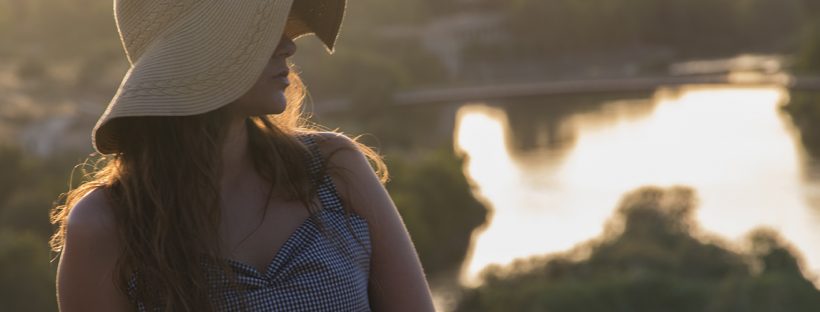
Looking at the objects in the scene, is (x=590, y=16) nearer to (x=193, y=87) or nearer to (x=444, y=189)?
(x=444, y=189)

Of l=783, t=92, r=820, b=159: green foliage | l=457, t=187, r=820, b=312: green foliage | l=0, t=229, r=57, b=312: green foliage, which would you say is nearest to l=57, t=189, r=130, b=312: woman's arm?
l=457, t=187, r=820, b=312: green foliage

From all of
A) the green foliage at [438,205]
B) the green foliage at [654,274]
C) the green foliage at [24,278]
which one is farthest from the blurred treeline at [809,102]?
the green foliage at [24,278]

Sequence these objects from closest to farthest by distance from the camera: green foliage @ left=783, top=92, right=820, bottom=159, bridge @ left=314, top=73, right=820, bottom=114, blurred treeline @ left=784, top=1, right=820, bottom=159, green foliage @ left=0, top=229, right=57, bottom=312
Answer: green foliage @ left=0, top=229, right=57, bottom=312
green foliage @ left=783, top=92, right=820, bottom=159
blurred treeline @ left=784, top=1, right=820, bottom=159
bridge @ left=314, top=73, right=820, bottom=114

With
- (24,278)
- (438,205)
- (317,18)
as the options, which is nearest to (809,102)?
(438,205)

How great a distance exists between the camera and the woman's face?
3.02ft

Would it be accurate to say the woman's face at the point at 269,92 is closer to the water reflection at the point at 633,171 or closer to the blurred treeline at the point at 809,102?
the water reflection at the point at 633,171

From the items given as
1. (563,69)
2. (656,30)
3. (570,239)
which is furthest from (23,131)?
(656,30)

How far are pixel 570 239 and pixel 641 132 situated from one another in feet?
24.7

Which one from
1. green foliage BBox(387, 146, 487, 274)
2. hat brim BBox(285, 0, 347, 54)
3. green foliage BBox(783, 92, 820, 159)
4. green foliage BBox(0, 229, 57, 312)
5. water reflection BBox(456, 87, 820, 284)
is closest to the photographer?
hat brim BBox(285, 0, 347, 54)

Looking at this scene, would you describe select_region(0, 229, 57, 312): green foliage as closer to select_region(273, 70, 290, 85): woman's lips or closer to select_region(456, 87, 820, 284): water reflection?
select_region(456, 87, 820, 284): water reflection

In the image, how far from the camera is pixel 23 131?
791 inches

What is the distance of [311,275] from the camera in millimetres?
921

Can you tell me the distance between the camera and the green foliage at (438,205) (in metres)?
13.3

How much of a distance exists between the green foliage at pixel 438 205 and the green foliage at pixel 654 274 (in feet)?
6.23
